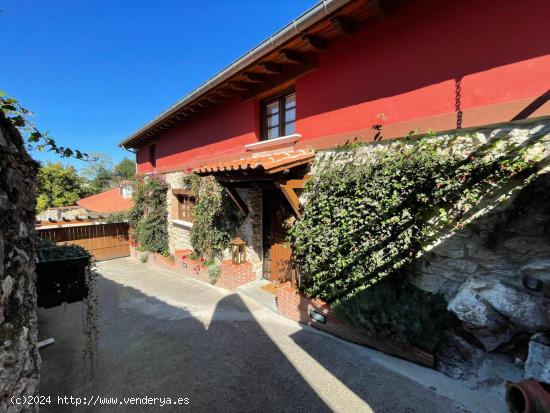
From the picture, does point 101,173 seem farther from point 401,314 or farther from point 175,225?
point 401,314

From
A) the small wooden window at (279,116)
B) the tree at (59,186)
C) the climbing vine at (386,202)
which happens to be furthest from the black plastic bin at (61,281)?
the tree at (59,186)

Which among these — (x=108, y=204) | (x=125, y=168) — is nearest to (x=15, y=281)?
(x=108, y=204)

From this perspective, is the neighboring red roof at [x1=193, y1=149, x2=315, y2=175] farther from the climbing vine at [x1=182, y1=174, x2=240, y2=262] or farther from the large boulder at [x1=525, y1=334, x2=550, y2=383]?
the large boulder at [x1=525, y1=334, x2=550, y2=383]

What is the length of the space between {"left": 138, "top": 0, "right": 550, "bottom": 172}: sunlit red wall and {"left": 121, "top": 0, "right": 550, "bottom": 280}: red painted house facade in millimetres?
12

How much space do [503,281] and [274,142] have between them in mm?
4798

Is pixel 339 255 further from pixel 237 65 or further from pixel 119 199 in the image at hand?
pixel 119 199

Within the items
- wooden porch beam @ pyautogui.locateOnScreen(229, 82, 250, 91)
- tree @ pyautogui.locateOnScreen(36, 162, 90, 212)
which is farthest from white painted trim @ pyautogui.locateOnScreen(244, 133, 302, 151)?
tree @ pyautogui.locateOnScreen(36, 162, 90, 212)

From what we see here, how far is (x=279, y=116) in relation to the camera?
20.7 feet

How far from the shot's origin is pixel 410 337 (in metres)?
3.50

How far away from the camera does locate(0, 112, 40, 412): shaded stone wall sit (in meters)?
1.50

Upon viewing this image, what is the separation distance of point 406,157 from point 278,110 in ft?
11.7

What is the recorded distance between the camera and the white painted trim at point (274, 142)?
18.6 feet

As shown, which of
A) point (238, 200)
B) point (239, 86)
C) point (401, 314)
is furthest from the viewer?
point (238, 200)

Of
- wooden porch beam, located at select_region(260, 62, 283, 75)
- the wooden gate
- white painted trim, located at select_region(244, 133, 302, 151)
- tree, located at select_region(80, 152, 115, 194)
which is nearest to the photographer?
wooden porch beam, located at select_region(260, 62, 283, 75)
